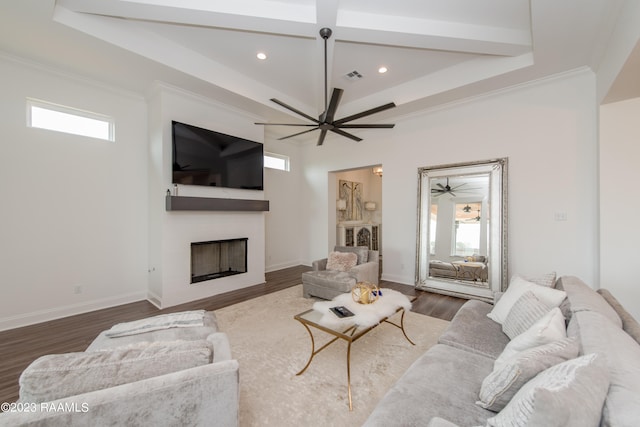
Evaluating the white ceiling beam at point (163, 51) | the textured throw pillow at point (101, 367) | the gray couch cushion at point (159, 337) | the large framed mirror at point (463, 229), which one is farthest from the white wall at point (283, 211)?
the textured throw pillow at point (101, 367)

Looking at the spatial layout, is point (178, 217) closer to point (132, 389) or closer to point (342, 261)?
point (342, 261)

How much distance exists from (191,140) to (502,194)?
4.82 meters

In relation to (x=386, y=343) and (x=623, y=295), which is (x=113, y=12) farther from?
(x=623, y=295)

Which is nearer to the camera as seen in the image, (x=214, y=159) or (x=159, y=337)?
(x=159, y=337)

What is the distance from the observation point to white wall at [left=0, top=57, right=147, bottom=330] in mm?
3201

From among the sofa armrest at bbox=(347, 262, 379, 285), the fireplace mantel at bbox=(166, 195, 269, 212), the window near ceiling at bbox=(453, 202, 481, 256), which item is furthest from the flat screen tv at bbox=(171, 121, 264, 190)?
the window near ceiling at bbox=(453, 202, 481, 256)

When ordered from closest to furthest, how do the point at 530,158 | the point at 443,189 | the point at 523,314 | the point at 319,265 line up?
the point at 523,314 → the point at 530,158 → the point at 319,265 → the point at 443,189

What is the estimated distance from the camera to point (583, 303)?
5.77 feet

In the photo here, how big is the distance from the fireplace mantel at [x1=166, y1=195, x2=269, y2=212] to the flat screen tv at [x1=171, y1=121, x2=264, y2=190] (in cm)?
29

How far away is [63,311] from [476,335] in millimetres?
4875

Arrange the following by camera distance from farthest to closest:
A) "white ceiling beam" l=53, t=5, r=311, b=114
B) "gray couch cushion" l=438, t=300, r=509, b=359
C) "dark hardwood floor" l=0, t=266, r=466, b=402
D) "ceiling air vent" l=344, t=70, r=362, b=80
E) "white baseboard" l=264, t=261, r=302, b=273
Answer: "white baseboard" l=264, t=261, r=302, b=273, "ceiling air vent" l=344, t=70, r=362, b=80, "white ceiling beam" l=53, t=5, r=311, b=114, "dark hardwood floor" l=0, t=266, r=466, b=402, "gray couch cushion" l=438, t=300, r=509, b=359

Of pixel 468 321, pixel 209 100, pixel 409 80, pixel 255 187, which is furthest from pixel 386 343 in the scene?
pixel 209 100

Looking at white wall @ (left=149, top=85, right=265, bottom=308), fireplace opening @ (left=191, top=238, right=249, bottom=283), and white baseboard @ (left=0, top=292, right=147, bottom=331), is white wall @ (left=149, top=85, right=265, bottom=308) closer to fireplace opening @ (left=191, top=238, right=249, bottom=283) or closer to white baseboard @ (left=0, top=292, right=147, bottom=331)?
fireplace opening @ (left=191, top=238, right=249, bottom=283)

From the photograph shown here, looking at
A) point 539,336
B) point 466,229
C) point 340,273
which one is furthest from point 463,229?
point 539,336
